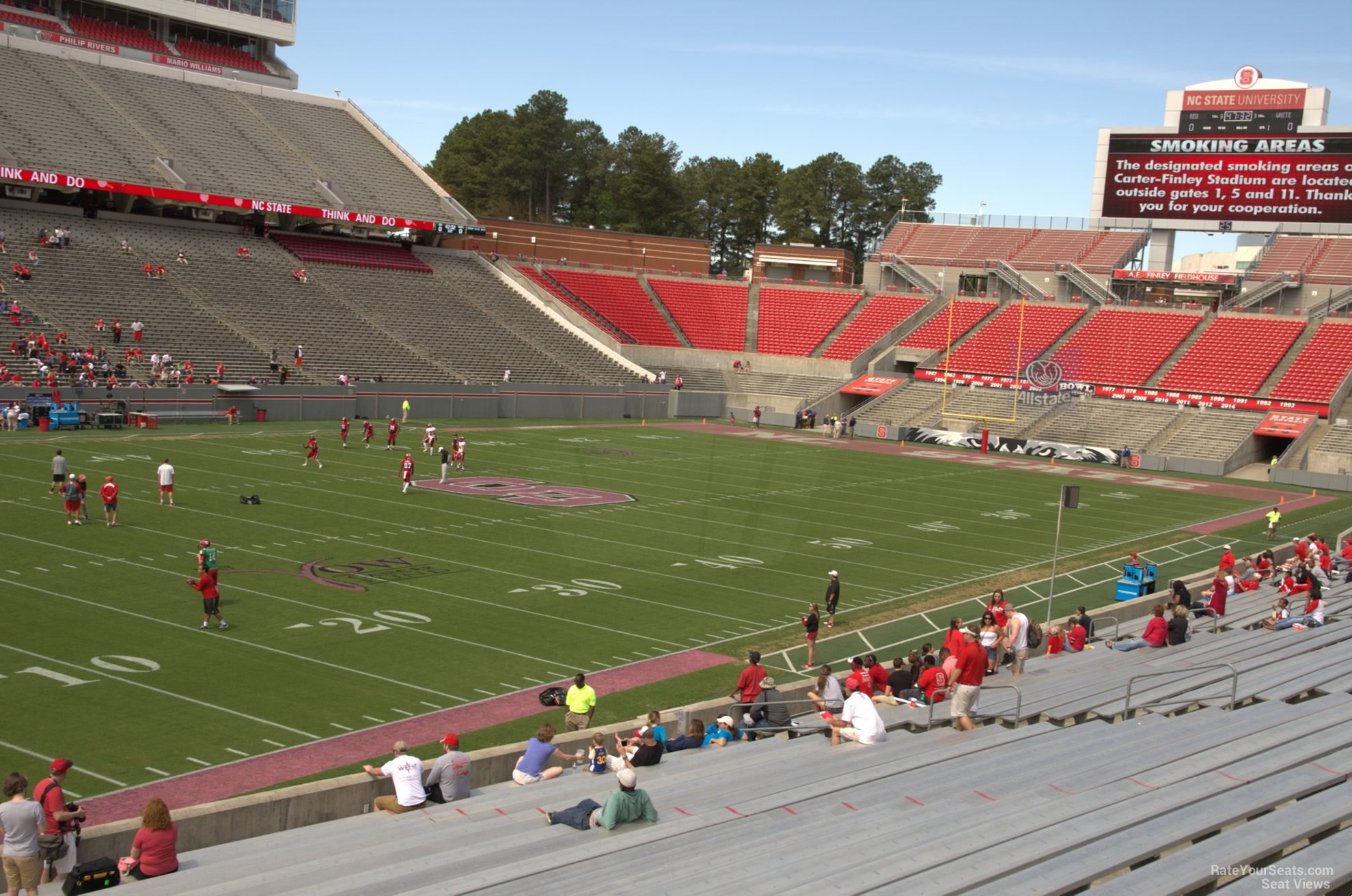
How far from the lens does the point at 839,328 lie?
70.9 m

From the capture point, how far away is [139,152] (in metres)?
56.2

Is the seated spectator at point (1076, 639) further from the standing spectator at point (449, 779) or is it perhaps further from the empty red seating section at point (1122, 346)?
the empty red seating section at point (1122, 346)

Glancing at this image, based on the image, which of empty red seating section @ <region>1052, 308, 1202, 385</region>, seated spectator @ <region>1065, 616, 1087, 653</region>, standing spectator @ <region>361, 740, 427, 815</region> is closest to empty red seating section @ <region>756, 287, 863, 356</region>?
empty red seating section @ <region>1052, 308, 1202, 385</region>

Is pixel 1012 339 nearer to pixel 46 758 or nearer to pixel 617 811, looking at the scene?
pixel 46 758

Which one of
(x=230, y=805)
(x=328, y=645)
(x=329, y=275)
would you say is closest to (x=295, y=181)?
(x=329, y=275)

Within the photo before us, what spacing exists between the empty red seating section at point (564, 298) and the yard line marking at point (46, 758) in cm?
5590

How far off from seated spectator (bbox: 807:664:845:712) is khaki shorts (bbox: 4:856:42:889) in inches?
324

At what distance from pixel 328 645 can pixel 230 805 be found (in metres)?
7.36

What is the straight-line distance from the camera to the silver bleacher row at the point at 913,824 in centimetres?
853

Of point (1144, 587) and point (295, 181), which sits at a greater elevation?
point (295, 181)

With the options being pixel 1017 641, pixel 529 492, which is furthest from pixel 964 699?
pixel 529 492

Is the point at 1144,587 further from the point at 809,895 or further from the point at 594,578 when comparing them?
the point at 809,895

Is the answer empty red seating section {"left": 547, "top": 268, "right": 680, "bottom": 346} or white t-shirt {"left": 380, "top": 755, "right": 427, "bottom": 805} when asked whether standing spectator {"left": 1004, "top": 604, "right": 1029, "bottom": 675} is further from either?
empty red seating section {"left": 547, "top": 268, "right": 680, "bottom": 346}

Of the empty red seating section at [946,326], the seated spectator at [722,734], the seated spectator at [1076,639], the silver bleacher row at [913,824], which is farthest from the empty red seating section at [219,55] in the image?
the silver bleacher row at [913,824]
